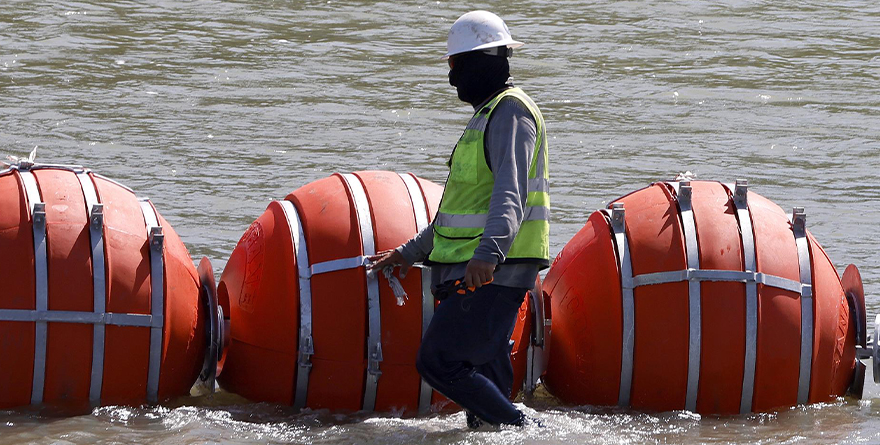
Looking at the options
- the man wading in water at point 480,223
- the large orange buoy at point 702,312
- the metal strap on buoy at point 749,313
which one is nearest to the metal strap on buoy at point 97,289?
the man wading in water at point 480,223

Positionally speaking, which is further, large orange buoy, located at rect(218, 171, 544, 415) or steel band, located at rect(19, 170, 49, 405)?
large orange buoy, located at rect(218, 171, 544, 415)

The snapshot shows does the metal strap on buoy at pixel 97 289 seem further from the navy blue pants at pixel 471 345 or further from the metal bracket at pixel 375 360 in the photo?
the navy blue pants at pixel 471 345

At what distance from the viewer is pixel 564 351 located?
234 inches

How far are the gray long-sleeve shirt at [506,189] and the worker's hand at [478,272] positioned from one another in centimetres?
2

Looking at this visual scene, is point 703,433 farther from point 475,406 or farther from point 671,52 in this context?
point 671,52

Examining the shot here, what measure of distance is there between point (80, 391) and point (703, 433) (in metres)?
2.79

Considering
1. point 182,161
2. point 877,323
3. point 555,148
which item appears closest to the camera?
point 877,323

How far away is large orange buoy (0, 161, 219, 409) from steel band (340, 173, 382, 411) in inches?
33.3

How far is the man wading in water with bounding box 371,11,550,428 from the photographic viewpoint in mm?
5027

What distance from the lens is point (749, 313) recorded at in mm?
5594

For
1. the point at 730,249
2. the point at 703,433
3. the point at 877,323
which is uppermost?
the point at 730,249

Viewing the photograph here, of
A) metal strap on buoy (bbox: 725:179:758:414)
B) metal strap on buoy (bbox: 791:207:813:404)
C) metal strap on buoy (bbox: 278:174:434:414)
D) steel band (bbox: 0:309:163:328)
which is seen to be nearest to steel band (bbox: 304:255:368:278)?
metal strap on buoy (bbox: 278:174:434:414)

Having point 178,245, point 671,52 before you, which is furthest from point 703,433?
point 671,52

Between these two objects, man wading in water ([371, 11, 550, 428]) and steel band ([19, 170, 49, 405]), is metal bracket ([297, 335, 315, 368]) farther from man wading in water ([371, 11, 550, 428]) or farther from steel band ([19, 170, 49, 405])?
steel band ([19, 170, 49, 405])
